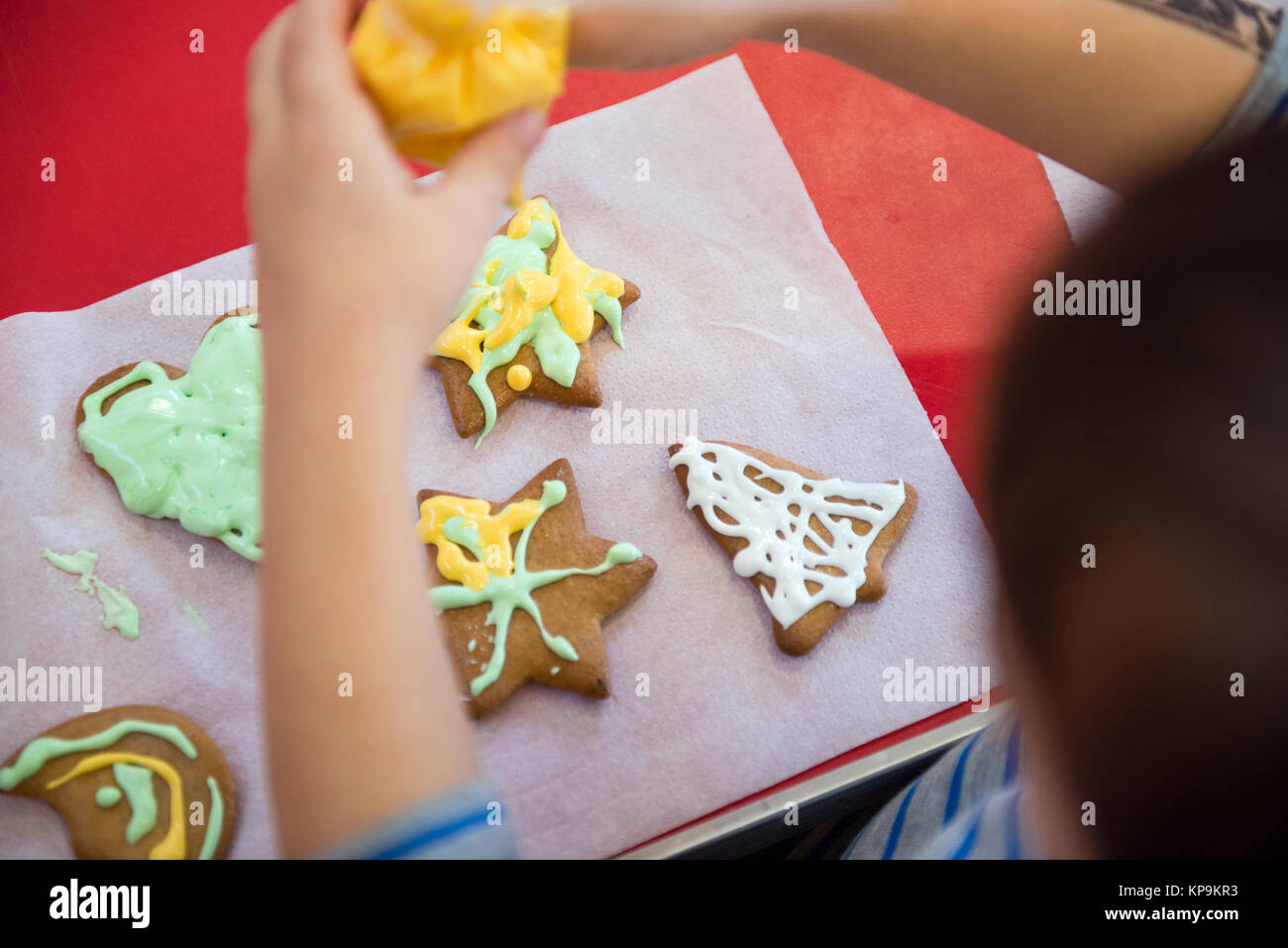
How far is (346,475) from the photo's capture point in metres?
0.47

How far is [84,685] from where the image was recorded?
3.36ft

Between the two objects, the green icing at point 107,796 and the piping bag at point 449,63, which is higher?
the piping bag at point 449,63

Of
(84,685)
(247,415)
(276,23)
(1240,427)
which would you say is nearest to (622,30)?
(276,23)

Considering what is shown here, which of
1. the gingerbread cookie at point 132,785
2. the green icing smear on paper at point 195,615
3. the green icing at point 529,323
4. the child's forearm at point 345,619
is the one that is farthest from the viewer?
the green icing at point 529,323

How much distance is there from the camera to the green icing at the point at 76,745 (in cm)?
97

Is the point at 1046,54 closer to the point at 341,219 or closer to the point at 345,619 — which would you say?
the point at 341,219

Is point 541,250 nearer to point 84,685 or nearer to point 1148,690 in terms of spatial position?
point 84,685

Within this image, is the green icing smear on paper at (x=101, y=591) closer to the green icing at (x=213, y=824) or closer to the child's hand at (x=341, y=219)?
the green icing at (x=213, y=824)

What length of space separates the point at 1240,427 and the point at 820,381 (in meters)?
0.89

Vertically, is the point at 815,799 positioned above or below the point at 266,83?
below

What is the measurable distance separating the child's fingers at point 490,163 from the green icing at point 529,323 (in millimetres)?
543

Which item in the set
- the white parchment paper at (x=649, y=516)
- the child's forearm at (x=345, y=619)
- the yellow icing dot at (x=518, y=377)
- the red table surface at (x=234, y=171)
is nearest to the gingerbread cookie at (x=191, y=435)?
the white parchment paper at (x=649, y=516)

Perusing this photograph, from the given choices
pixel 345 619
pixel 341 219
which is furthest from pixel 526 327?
pixel 345 619

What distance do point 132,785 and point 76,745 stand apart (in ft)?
0.27
